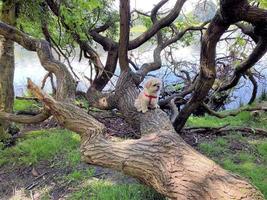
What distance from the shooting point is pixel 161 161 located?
10.0 feet

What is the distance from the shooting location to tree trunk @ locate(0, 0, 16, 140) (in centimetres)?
541

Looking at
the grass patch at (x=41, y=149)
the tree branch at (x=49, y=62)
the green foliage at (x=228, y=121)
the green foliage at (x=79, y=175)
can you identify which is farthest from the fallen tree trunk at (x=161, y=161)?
the green foliage at (x=228, y=121)

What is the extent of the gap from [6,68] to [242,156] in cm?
376

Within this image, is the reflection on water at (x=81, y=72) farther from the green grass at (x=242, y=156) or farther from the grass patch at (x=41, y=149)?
the green grass at (x=242, y=156)

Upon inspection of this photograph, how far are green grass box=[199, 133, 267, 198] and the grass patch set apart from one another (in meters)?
1.92

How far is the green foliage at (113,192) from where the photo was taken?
11.7ft

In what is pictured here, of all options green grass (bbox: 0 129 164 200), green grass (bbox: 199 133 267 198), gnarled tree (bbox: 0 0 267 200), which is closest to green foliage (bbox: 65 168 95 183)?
green grass (bbox: 0 129 164 200)

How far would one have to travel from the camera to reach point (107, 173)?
4242 millimetres

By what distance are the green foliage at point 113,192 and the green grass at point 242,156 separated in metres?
1.29

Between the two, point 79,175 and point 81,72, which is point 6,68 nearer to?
point 81,72

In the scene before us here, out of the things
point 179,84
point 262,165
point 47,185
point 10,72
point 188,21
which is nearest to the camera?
point 47,185

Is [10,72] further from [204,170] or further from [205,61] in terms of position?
[204,170]

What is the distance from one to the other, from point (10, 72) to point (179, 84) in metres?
5.48

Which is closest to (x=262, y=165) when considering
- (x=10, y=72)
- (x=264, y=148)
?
(x=264, y=148)
